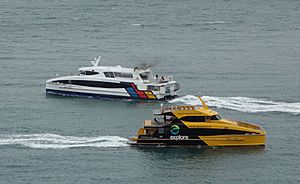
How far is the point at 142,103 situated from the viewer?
103688 millimetres

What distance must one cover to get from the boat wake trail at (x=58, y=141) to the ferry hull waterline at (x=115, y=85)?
20709mm

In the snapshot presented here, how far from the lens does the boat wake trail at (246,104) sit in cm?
9744

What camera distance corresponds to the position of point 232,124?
82750 mm

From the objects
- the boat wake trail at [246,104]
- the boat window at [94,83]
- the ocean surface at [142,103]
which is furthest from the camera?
the boat window at [94,83]

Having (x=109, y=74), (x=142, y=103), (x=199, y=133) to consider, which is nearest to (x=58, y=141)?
(x=199, y=133)

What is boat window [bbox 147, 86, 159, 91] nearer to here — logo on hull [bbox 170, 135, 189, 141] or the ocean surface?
the ocean surface

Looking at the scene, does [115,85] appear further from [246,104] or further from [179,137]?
[179,137]

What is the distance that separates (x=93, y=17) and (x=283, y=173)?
118493 millimetres

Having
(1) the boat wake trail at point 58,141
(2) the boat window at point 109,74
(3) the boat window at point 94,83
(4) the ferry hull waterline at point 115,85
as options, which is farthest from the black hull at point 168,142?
(2) the boat window at point 109,74

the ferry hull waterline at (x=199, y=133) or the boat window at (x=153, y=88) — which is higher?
the boat window at (x=153, y=88)

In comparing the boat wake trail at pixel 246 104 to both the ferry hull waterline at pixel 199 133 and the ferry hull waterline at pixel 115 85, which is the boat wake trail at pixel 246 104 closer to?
the ferry hull waterline at pixel 115 85

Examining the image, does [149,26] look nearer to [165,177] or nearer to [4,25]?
[4,25]

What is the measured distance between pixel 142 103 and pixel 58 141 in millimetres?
21451

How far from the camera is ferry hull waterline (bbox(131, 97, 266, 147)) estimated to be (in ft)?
270
